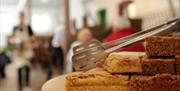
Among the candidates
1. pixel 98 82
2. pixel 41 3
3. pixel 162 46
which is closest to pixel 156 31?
pixel 162 46

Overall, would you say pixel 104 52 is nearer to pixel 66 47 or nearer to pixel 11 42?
pixel 66 47

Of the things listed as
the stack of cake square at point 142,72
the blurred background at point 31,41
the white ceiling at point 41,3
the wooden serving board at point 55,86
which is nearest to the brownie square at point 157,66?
the stack of cake square at point 142,72

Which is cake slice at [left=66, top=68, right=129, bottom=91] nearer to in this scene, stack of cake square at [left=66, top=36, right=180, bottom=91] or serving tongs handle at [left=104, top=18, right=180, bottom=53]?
stack of cake square at [left=66, top=36, right=180, bottom=91]

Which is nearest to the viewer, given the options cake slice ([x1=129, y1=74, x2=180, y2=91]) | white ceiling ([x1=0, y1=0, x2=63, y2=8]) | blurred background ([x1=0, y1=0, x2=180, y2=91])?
cake slice ([x1=129, y1=74, x2=180, y2=91])

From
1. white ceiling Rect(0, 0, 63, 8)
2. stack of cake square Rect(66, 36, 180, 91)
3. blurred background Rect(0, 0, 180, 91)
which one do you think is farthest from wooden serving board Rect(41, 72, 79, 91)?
white ceiling Rect(0, 0, 63, 8)

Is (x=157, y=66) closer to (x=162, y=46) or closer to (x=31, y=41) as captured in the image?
(x=162, y=46)

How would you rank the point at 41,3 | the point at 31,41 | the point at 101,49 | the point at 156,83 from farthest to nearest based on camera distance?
the point at 41,3
the point at 31,41
the point at 101,49
the point at 156,83

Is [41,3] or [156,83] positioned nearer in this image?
[156,83]
